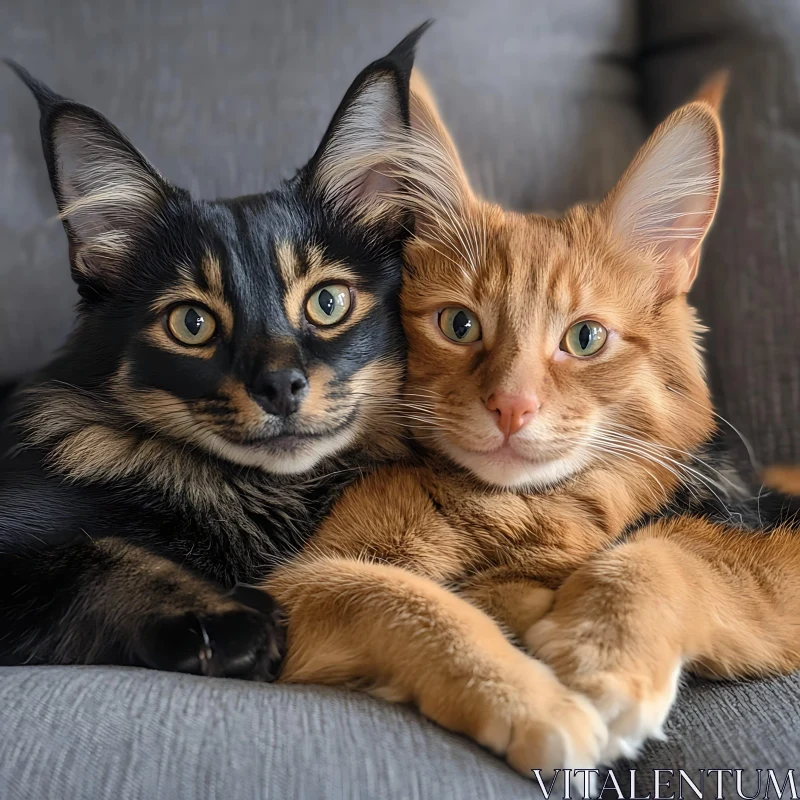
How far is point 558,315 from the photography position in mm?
1094

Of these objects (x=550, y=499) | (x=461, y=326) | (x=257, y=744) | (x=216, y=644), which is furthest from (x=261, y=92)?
(x=257, y=744)

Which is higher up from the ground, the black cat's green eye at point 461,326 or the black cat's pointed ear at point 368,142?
the black cat's pointed ear at point 368,142

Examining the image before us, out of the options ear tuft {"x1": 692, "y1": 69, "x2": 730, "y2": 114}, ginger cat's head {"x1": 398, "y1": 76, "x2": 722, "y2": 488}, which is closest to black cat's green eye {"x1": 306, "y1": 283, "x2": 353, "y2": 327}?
ginger cat's head {"x1": 398, "y1": 76, "x2": 722, "y2": 488}

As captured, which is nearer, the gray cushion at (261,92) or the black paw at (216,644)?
the black paw at (216,644)

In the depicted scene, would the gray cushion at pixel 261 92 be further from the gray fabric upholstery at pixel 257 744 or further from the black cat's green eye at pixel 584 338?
the gray fabric upholstery at pixel 257 744

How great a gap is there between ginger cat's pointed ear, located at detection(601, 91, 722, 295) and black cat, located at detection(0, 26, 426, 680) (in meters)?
0.35

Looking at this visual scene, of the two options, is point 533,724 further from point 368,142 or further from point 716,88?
point 716,88

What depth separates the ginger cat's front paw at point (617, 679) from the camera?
800mm

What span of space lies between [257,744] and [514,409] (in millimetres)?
492

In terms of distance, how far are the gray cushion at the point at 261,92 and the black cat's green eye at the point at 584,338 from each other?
0.60 m

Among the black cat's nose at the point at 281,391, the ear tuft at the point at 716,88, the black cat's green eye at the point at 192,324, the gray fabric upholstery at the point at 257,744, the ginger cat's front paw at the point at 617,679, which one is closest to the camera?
the gray fabric upholstery at the point at 257,744

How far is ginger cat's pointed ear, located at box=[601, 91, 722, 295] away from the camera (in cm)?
114

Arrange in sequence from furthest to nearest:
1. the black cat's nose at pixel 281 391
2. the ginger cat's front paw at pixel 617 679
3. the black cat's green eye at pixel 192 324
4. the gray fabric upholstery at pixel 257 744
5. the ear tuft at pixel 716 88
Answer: the ear tuft at pixel 716 88 < the black cat's green eye at pixel 192 324 < the black cat's nose at pixel 281 391 < the ginger cat's front paw at pixel 617 679 < the gray fabric upholstery at pixel 257 744

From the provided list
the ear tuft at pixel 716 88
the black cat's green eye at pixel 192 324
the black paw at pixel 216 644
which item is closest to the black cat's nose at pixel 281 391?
the black cat's green eye at pixel 192 324
